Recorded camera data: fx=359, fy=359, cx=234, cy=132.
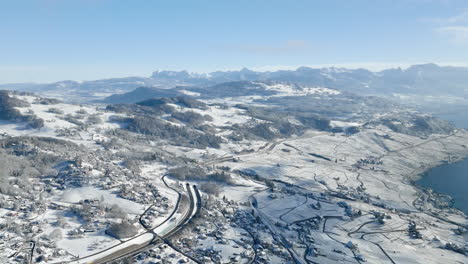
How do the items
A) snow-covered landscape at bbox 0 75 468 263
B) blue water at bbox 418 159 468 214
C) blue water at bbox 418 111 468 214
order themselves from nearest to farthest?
snow-covered landscape at bbox 0 75 468 263 → blue water at bbox 418 111 468 214 → blue water at bbox 418 159 468 214

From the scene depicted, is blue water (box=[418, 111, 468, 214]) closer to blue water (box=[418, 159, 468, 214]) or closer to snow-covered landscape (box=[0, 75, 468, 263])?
blue water (box=[418, 159, 468, 214])

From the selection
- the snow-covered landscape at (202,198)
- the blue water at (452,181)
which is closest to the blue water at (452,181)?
the blue water at (452,181)

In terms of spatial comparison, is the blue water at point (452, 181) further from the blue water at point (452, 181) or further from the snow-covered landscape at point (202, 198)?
the snow-covered landscape at point (202, 198)

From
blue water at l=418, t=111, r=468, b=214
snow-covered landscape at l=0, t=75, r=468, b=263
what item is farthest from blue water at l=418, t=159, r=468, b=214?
snow-covered landscape at l=0, t=75, r=468, b=263

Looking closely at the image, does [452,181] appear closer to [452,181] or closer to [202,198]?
[452,181]

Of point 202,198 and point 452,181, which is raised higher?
point 202,198

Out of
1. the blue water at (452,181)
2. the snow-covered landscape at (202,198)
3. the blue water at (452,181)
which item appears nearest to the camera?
the snow-covered landscape at (202,198)

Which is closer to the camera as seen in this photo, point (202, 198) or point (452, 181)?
point (202, 198)

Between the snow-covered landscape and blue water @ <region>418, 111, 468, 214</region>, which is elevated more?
the snow-covered landscape

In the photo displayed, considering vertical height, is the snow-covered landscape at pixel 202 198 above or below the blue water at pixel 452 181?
above

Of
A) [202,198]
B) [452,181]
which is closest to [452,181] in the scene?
[452,181]

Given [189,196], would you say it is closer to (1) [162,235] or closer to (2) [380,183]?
(1) [162,235]

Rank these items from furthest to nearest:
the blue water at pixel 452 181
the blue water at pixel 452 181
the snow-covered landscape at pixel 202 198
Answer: the blue water at pixel 452 181, the blue water at pixel 452 181, the snow-covered landscape at pixel 202 198
